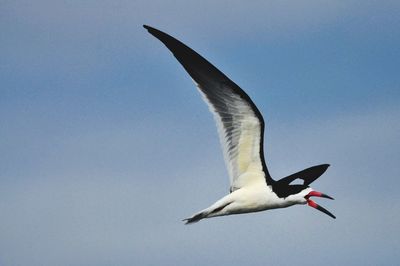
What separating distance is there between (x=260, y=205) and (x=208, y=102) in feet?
8.21

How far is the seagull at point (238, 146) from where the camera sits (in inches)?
919

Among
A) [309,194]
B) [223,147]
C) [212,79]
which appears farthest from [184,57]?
[309,194]

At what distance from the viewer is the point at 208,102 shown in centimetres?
2361

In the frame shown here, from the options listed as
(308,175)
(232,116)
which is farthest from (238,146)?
(308,175)

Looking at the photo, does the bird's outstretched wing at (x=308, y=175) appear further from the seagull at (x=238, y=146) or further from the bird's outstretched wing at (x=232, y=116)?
the bird's outstretched wing at (x=232, y=116)

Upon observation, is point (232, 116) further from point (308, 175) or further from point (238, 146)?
point (308, 175)

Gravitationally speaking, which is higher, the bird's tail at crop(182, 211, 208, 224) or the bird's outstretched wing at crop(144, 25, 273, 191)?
the bird's outstretched wing at crop(144, 25, 273, 191)

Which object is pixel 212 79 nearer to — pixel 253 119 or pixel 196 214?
pixel 253 119

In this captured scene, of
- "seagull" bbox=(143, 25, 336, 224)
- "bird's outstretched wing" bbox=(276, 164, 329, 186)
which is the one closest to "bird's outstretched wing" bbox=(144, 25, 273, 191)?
"seagull" bbox=(143, 25, 336, 224)

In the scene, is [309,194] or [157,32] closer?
[157,32]

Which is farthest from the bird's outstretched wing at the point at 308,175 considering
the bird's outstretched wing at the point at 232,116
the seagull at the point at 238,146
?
the bird's outstretched wing at the point at 232,116

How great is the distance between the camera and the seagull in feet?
76.6

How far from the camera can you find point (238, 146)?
2425 centimetres

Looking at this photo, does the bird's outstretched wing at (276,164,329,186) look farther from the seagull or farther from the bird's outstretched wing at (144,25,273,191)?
the bird's outstretched wing at (144,25,273,191)
